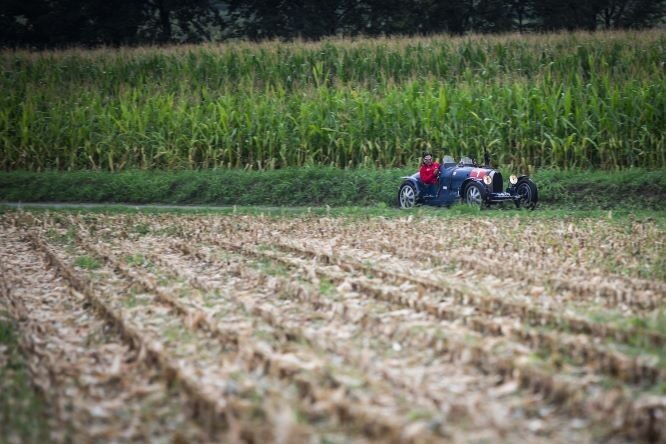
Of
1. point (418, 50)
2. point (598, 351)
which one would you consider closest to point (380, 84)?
point (418, 50)

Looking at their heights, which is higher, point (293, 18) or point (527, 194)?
point (293, 18)

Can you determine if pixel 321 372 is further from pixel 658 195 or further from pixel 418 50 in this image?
pixel 418 50

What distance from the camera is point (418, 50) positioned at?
97.9 ft

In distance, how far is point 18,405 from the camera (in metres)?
6.70

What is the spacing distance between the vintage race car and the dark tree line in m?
27.7

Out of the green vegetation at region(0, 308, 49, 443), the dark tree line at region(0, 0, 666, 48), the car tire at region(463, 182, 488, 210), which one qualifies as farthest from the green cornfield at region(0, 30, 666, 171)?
the green vegetation at region(0, 308, 49, 443)

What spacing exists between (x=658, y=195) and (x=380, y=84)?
9.93 meters

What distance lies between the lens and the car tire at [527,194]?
1781 cm

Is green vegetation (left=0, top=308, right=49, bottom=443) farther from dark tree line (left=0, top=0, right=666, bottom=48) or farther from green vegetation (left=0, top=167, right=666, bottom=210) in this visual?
dark tree line (left=0, top=0, right=666, bottom=48)

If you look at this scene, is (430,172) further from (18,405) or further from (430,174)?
(18,405)

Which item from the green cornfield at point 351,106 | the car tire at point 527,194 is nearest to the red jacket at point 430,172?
the car tire at point 527,194

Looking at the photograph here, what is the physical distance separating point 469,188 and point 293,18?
2979 cm

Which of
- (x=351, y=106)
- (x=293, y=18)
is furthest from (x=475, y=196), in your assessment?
(x=293, y=18)

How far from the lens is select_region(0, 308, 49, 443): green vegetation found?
6105 mm
